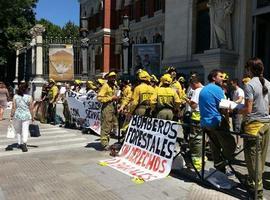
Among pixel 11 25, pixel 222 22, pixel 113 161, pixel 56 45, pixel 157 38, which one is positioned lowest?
pixel 113 161

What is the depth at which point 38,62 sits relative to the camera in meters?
23.8

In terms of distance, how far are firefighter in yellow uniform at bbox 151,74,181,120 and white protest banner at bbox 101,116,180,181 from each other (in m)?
0.49

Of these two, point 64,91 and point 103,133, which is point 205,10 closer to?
point 64,91

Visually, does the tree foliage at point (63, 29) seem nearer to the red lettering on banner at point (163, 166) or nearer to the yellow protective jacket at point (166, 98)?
the yellow protective jacket at point (166, 98)

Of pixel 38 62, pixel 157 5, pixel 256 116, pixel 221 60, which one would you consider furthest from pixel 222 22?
pixel 157 5

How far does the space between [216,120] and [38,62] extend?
18081 millimetres

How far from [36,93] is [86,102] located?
34.4ft

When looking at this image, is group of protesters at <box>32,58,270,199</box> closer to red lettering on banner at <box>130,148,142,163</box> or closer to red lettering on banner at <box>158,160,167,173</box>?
red lettering on banner at <box>158,160,167,173</box>

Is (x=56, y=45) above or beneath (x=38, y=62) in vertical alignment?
above

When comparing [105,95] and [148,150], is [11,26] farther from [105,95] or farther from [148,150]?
[148,150]

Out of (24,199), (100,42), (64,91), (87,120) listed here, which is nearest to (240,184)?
(24,199)

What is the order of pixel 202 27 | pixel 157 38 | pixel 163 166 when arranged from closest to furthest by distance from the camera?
Answer: 1. pixel 163 166
2. pixel 202 27
3. pixel 157 38

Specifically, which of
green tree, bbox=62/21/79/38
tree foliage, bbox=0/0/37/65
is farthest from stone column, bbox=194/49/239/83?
green tree, bbox=62/21/79/38

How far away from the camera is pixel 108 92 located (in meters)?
10.6
